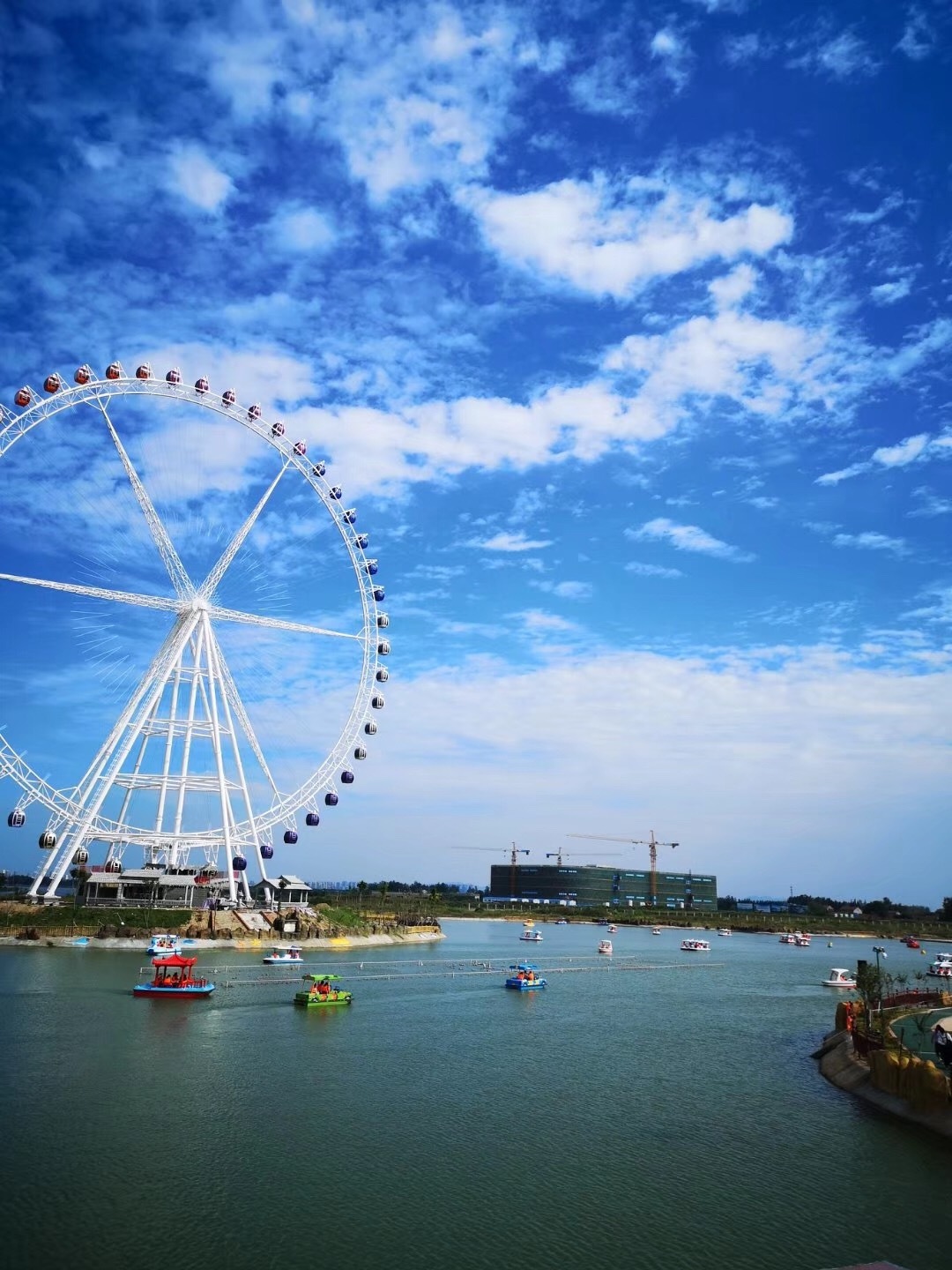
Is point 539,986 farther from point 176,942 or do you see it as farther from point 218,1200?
point 218,1200

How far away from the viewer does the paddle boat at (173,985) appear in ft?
184

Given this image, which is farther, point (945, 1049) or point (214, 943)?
point (214, 943)

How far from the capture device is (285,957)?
78562 mm

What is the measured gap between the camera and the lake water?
21078 millimetres

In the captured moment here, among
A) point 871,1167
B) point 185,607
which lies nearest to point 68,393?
point 185,607

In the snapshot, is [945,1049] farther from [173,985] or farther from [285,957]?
[285,957]

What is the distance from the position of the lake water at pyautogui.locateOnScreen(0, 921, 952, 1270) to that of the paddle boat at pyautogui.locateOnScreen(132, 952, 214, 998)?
1.51 meters

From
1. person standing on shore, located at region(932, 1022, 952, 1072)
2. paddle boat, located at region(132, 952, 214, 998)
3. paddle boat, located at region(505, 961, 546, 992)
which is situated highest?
person standing on shore, located at region(932, 1022, 952, 1072)

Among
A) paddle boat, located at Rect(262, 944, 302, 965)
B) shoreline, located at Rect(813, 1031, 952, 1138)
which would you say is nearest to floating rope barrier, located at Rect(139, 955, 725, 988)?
paddle boat, located at Rect(262, 944, 302, 965)

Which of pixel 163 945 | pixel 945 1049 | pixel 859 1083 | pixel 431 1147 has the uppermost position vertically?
pixel 945 1049

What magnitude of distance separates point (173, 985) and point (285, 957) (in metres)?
22.9

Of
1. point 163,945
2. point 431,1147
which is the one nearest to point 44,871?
point 163,945

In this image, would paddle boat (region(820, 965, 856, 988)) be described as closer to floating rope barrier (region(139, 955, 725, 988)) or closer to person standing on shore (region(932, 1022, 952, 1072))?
floating rope barrier (region(139, 955, 725, 988))

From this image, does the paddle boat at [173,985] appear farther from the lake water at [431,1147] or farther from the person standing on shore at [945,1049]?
the person standing on shore at [945,1049]
